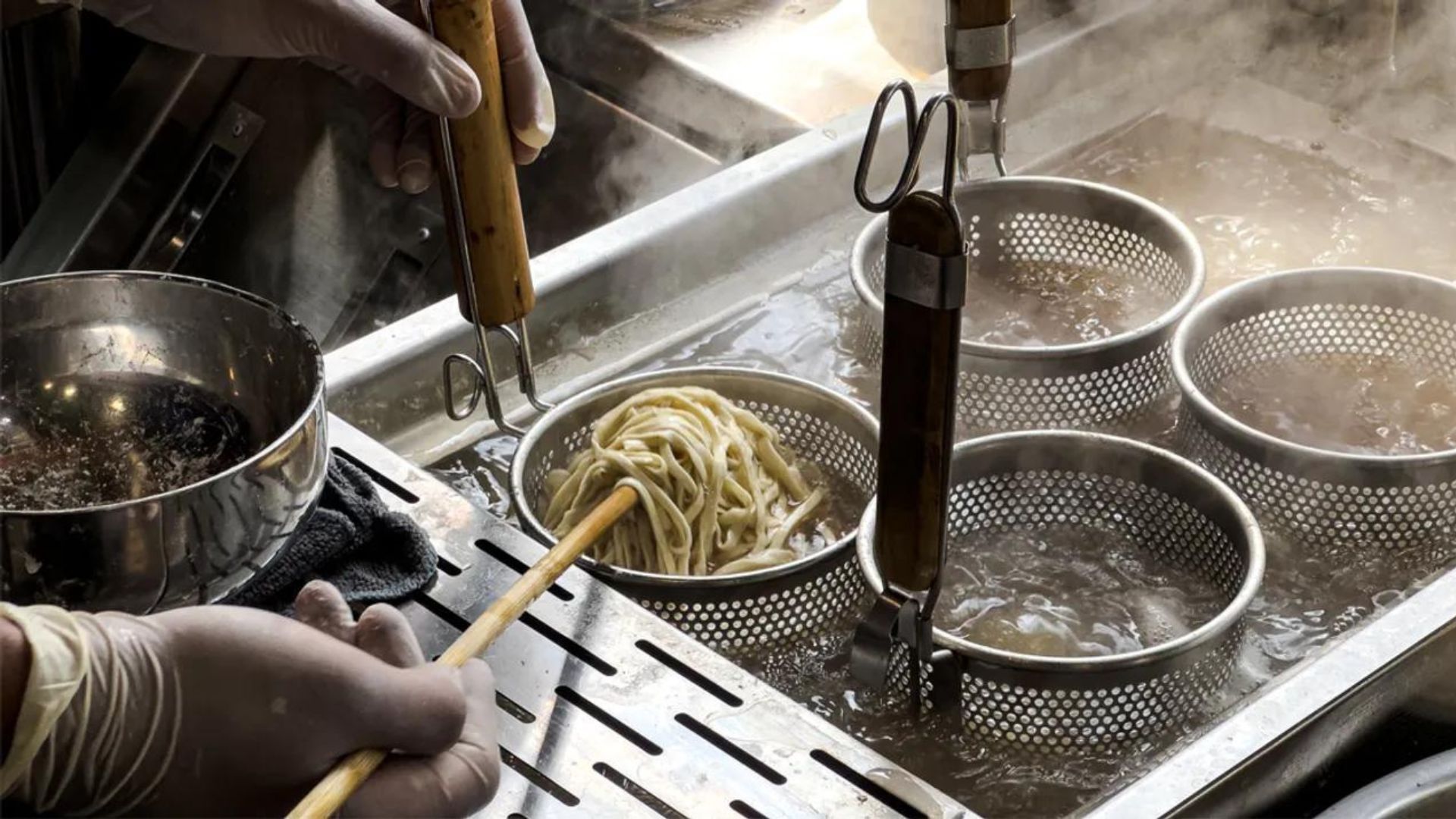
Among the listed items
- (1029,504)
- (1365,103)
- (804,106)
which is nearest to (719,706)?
(1029,504)

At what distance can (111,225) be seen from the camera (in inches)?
136

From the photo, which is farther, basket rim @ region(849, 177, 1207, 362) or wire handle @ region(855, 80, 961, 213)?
basket rim @ region(849, 177, 1207, 362)

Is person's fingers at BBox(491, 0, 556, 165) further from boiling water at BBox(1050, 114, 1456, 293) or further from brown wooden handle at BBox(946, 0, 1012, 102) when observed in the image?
boiling water at BBox(1050, 114, 1456, 293)

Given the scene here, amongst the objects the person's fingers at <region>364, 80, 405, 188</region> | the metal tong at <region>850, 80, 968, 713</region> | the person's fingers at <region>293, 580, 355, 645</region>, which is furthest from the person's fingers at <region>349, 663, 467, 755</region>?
the person's fingers at <region>364, 80, 405, 188</region>

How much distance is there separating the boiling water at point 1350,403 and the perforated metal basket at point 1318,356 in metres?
0.03

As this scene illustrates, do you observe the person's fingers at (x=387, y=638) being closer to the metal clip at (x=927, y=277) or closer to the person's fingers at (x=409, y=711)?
the person's fingers at (x=409, y=711)

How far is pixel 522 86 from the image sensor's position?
2.10 metres

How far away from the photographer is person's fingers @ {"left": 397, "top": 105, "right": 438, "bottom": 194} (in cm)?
223

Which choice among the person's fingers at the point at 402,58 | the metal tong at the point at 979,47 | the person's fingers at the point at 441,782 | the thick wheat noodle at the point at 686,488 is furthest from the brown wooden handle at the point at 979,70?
the person's fingers at the point at 441,782

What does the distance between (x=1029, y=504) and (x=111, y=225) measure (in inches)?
87.0

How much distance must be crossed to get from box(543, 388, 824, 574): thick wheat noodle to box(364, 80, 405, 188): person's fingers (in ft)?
1.66

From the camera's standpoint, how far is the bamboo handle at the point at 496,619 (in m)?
1.41

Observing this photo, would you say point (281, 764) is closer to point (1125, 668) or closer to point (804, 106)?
point (1125, 668)

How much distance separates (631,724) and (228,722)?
0.51 metres
